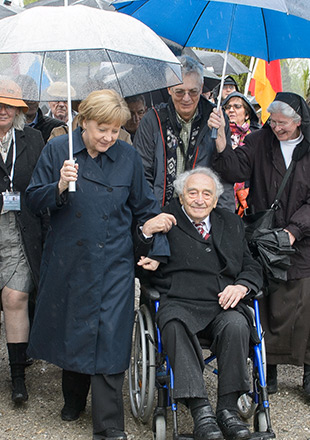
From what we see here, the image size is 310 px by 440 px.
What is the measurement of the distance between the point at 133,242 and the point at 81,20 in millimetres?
1315

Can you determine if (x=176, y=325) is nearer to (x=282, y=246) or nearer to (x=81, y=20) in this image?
(x=282, y=246)

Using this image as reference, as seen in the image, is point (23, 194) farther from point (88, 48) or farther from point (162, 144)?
point (88, 48)

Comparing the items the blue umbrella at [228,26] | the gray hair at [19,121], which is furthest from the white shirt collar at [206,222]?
the gray hair at [19,121]

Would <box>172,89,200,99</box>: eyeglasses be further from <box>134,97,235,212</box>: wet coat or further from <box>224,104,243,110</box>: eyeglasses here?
<box>224,104,243,110</box>: eyeglasses

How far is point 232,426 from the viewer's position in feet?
12.2

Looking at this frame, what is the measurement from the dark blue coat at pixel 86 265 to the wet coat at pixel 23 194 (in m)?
0.42

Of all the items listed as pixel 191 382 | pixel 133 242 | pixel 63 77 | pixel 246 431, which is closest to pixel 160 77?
pixel 63 77

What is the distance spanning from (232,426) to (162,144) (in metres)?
1.97

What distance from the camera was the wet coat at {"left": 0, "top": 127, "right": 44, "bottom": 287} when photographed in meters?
4.48

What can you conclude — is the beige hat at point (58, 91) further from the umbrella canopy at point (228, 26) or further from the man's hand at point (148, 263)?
the man's hand at point (148, 263)

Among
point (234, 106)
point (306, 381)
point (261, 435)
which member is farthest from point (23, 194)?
point (234, 106)

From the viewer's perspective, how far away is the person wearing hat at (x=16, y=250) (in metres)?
4.45

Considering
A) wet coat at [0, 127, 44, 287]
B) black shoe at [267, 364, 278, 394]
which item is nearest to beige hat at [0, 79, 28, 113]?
wet coat at [0, 127, 44, 287]

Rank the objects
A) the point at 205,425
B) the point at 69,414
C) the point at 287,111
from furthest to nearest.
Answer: the point at 287,111 → the point at 69,414 → the point at 205,425
